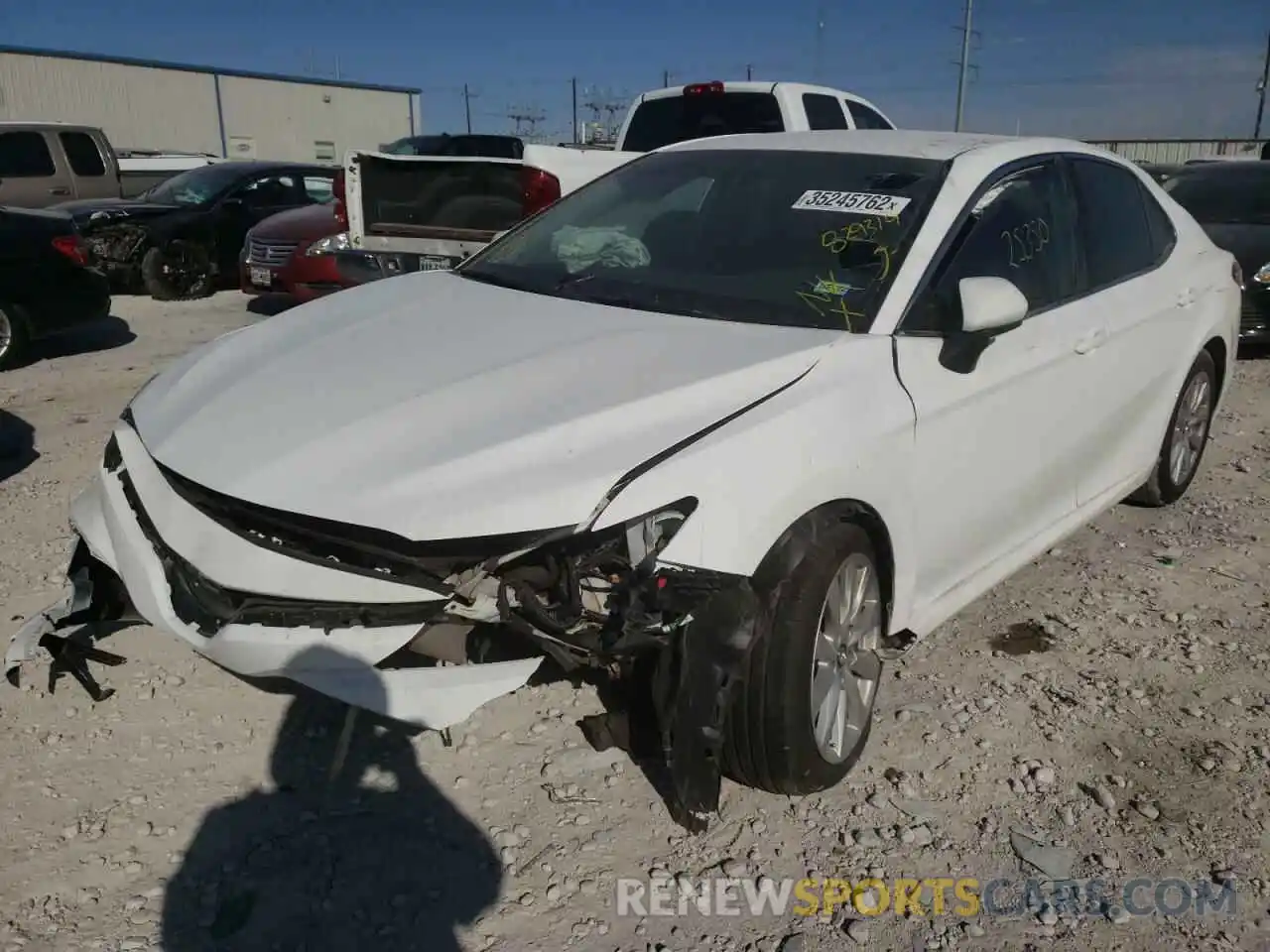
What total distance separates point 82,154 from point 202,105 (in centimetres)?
2782

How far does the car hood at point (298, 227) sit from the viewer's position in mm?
9781

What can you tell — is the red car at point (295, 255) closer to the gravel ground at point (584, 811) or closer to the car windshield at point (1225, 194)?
the gravel ground at point (584, 811)

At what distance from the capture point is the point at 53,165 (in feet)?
40.6

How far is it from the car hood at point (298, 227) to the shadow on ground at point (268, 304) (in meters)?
0.84

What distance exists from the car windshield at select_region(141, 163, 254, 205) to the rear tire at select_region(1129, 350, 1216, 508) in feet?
34.0

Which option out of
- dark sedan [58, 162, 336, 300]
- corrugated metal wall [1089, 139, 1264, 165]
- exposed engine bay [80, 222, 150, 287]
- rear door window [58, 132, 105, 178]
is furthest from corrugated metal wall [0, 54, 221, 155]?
corrugated metal wall [1089, 139, 1264, 165]

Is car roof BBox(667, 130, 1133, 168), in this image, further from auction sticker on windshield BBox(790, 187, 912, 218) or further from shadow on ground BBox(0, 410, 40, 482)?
shadow on ground BBox(0, 410, 40, 482)

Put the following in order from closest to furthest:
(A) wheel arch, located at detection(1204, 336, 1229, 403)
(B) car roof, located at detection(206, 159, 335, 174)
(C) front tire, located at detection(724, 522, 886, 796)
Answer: (C) front tire, located at detection(724, 522, 886, 796) < (A) wheel arch, located at detection(1204, 336, 1229, 403) < (B) car roof, located at detection(206, 159, 335, 174)

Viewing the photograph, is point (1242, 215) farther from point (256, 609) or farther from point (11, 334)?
point (11, 334)

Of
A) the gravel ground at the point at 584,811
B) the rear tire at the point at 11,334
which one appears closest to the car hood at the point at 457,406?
the gravel ground at the point at 584,811

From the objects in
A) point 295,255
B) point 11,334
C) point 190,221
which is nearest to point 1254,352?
point 295,255

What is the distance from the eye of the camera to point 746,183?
3.66 m

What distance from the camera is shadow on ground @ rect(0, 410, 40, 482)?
17.7 ft

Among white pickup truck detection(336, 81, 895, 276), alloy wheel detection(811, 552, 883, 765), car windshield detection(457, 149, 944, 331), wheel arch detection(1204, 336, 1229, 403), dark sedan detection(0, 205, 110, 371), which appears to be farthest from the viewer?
dark sedan detection(0, 205, 110, 371)
